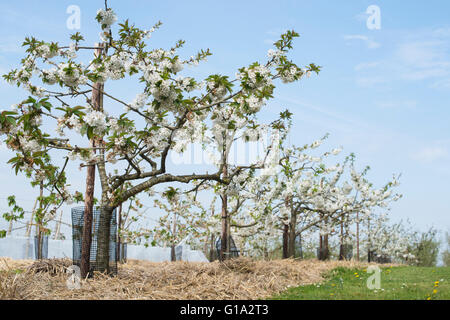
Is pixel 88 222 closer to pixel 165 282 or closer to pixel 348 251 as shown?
pixel 165 282

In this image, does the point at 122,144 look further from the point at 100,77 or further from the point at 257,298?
the point at 257,298

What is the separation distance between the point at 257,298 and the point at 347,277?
5019mm

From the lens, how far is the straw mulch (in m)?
7.03

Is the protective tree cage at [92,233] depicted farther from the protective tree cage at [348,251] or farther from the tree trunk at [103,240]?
the protective tree cage at [348,251]

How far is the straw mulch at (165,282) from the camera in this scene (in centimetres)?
703

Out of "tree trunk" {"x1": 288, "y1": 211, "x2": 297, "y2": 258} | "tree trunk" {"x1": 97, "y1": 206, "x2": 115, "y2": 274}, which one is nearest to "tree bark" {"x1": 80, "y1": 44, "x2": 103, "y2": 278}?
"tree trunk" {"x1": 97, "y1": 206, "x2": 115, "y2": 274}

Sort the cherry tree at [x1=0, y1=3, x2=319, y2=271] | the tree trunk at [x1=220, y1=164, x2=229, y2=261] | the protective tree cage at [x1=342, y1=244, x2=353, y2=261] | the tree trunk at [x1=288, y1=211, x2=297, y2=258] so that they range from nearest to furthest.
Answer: the cherry tree at [x1=0, y1=3, x2=319, y2=271]
the tree trunk at [x1=220, y1=164, x2=229, y2=261]
the tree trunk at [x1=288, y1=211, x2=297, y2=258]
the protective tree cage at [x1=342, y1=244, x2=353, y2=261]

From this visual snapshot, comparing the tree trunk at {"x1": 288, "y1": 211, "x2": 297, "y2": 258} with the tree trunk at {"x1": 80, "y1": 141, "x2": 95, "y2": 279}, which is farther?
the tree trunk at {"x1": 288, "y1": 211, "x2": 297, "y2": 258}

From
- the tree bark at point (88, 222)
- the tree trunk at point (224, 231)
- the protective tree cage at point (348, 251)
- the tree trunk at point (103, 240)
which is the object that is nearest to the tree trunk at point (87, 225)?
the tree bark at point (88, 222)

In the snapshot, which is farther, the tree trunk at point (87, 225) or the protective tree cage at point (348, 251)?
the protective tree cage at point (348, 251)

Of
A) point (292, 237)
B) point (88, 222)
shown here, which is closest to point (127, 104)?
point (88, 222)

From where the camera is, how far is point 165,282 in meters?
8.12

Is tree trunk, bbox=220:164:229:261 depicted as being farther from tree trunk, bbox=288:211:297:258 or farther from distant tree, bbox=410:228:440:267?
distant tree, bbox=410:228:440:267

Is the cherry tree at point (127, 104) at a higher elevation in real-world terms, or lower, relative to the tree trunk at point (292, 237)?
A: higher
